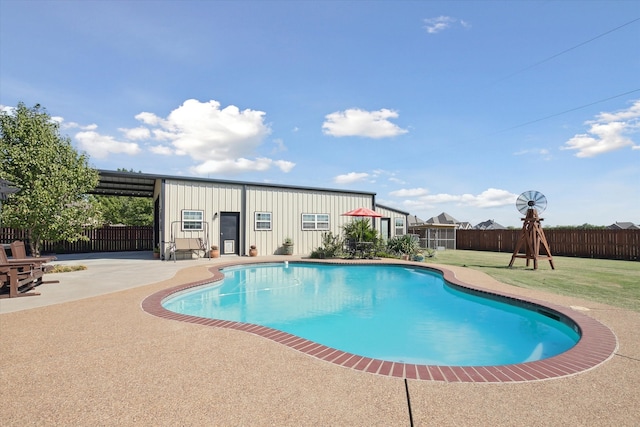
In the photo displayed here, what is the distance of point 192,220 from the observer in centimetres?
1530

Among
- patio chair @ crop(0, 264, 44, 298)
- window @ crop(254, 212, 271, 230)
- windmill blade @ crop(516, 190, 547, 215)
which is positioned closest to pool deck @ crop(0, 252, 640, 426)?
patio chair @ crop(0, 264, 44, 298)

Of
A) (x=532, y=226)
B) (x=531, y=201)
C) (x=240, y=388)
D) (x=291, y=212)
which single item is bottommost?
(x=240, y=388)

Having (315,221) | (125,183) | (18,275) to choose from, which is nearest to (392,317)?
(18,275)

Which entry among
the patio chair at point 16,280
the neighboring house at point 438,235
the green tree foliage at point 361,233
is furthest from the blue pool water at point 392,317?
the neighboring house at point 438,235

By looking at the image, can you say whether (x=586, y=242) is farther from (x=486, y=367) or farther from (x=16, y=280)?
(x=16, y=280)

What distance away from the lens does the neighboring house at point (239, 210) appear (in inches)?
584

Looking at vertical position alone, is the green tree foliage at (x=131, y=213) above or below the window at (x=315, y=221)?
above

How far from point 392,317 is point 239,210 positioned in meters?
11.3

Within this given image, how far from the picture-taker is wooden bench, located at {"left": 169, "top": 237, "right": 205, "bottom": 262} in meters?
14.3

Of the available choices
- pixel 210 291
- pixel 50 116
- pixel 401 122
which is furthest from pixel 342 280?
pixel 50 116

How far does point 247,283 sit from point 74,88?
8.32 metres

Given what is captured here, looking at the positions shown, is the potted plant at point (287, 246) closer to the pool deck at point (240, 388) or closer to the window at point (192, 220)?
the window at point (192, 220)

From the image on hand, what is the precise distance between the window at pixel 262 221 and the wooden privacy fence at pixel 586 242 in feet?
51.2

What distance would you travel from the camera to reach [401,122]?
53.3ft
